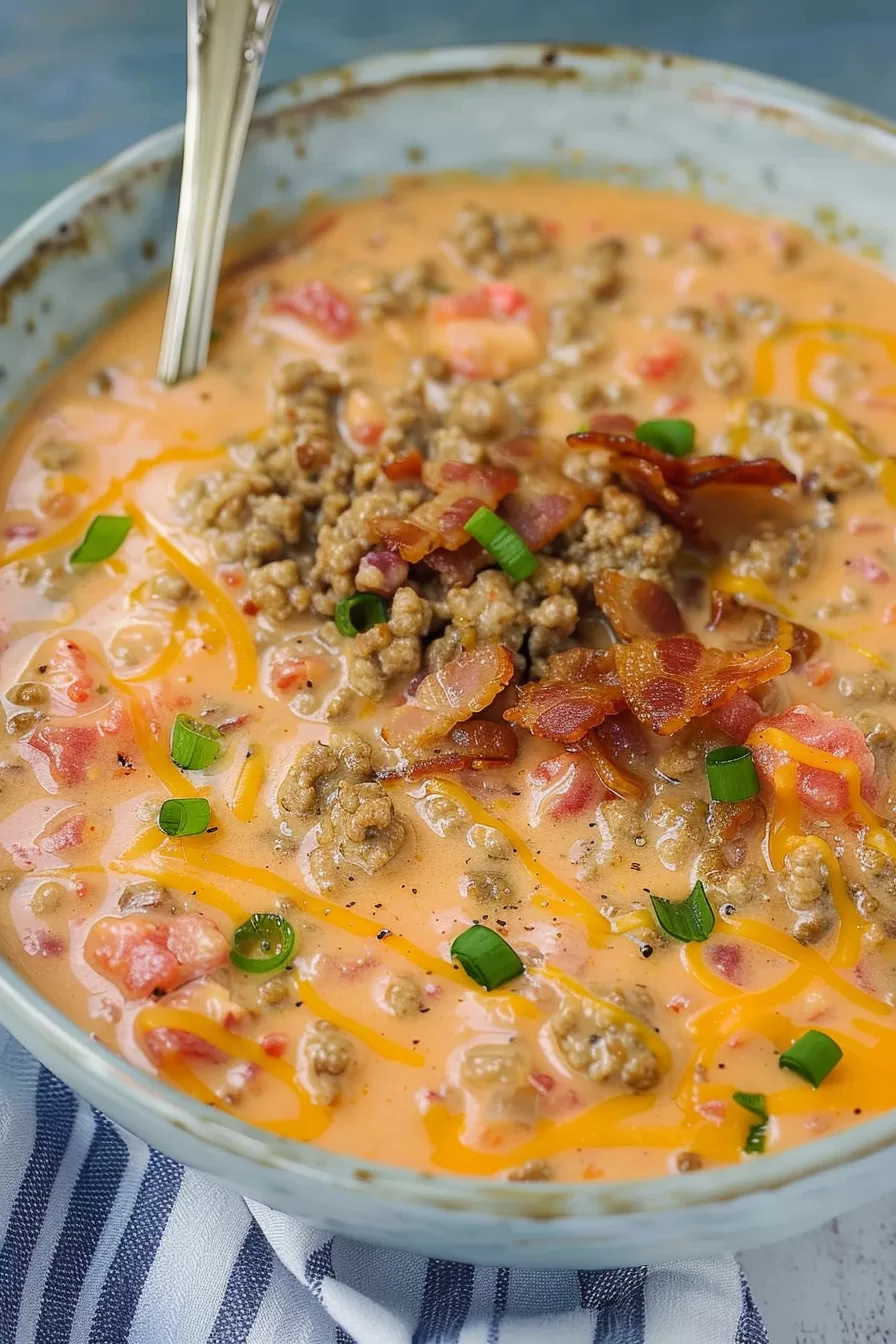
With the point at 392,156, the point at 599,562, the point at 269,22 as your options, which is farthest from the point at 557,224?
the point at 599,562

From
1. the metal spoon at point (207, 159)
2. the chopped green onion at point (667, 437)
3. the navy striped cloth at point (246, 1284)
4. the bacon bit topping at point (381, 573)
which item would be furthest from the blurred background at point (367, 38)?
the navy striped cloth at point (246, 1284)

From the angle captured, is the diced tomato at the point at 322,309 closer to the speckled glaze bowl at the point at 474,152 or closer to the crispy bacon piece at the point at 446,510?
the speckled glaze bowl at the point at 474,152

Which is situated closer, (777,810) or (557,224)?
(777,810)

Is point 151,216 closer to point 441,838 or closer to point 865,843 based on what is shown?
point 441,838

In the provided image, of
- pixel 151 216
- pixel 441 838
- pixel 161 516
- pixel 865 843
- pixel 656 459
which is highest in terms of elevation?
pixel 151 216

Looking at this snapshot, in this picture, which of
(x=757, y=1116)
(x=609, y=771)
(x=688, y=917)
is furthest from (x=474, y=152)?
(x=757, y=1116)

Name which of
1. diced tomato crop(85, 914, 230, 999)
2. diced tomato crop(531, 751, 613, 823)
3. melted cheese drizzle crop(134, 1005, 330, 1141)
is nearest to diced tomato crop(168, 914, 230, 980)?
diced tomato crop(85, 914, 230, 999)
